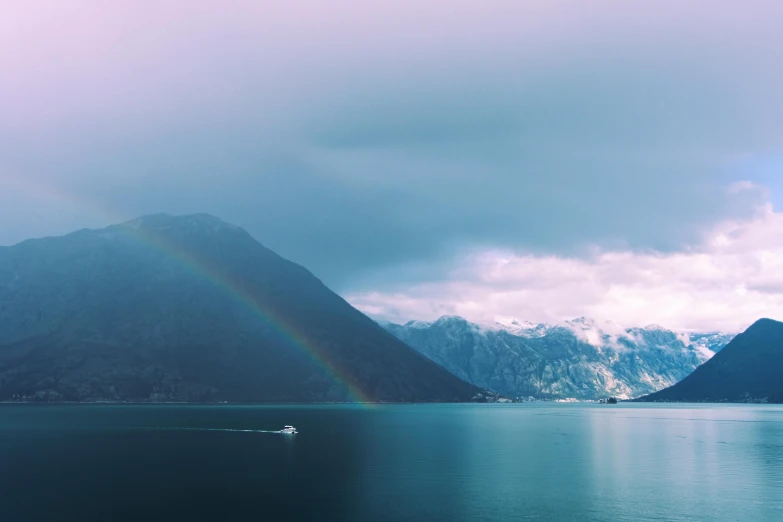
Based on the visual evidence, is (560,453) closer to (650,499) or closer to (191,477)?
(650,499)

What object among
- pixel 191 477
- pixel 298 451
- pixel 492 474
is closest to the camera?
pixel 191 477

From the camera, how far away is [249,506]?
349 feet

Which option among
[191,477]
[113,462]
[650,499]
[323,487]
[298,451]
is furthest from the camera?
[298,451]

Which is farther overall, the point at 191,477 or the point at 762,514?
the point at 191,477

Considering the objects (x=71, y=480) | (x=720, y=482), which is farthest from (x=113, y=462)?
(x=720, y=482)

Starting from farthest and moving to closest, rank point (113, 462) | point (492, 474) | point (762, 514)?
point (113, 462) < point (492, 474) < point (762, 514)

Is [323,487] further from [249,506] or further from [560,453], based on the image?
[560,453]

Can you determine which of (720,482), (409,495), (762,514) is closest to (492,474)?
(409,495)

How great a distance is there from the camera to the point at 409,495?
117125mm

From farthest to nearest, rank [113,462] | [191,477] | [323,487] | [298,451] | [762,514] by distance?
[298,451] < [113,462] < [191,477] < [323,487] < [762,514]

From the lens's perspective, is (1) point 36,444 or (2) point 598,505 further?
(1) point 36,444

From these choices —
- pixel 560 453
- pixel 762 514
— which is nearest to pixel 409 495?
pixel 762 514

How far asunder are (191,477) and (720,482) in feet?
352

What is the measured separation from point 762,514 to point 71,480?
401 ft
